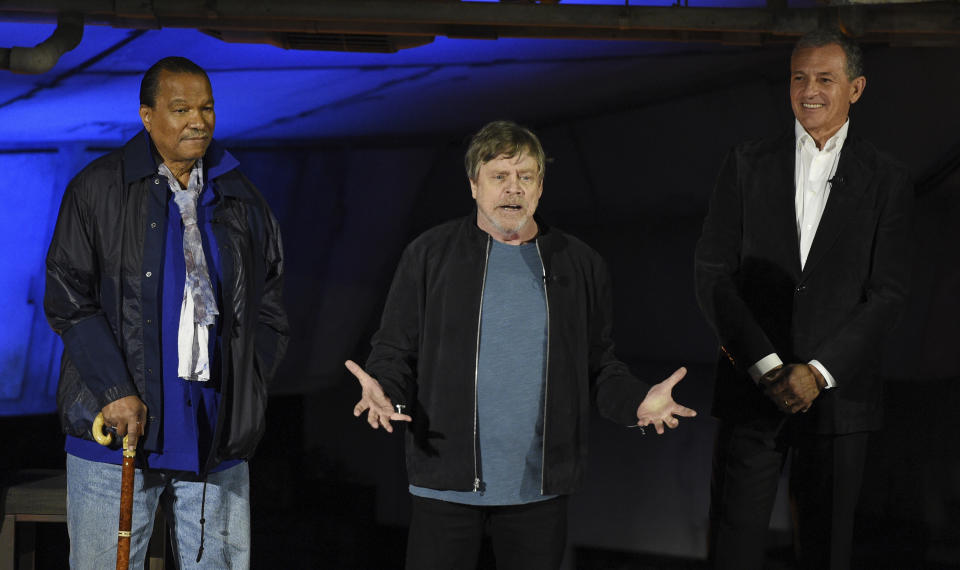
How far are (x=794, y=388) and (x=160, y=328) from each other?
1.44 meters

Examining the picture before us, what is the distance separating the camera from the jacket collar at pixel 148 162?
2383mm

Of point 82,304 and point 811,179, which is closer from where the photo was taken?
point 82,304

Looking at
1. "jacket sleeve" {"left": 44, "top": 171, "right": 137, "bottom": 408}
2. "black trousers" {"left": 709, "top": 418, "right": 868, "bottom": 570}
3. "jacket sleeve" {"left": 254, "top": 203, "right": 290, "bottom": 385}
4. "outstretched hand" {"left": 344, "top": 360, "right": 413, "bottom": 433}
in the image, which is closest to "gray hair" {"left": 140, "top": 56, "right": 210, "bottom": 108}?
"jacket sleeve" {"left": 44, "top": 171, "right": 137, "bottom": 408}

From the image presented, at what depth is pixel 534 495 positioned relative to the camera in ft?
7.58

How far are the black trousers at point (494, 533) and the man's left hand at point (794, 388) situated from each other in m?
0.56

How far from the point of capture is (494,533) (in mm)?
2365

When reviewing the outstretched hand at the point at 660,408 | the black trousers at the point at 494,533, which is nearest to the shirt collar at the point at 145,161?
the black trousers at the point at 494,533

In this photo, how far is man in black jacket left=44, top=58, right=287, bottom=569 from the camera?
2.33 m

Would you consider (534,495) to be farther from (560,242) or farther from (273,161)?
(273,161)

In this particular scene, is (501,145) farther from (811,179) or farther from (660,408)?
(811,179)

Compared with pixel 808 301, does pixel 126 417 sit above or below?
below

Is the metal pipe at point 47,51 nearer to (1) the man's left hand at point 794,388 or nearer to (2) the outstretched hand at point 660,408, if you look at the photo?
(2) the outstretched hand at point 660,408

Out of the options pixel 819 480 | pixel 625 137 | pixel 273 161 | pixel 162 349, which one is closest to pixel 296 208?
pixel 273 161

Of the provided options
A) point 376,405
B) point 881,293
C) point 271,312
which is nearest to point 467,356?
point 376,405
